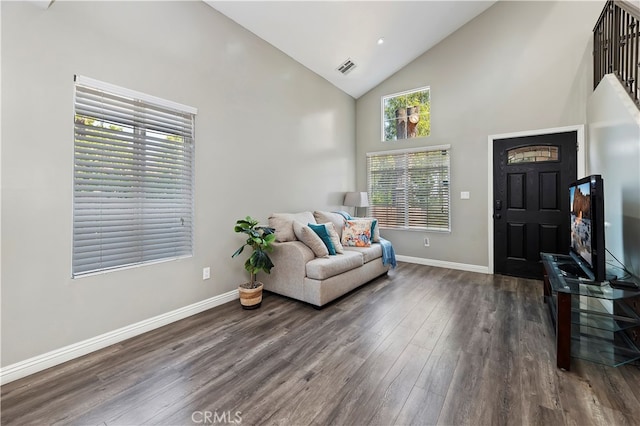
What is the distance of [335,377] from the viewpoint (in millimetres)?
1760

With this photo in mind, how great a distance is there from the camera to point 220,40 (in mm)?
2953

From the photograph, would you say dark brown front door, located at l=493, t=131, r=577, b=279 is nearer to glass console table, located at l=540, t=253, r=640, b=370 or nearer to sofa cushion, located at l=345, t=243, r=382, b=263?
glass console table, located at l=540, t=253, r=640, b=370

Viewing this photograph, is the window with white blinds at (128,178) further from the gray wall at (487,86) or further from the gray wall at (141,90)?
the gray wall at (487,86)

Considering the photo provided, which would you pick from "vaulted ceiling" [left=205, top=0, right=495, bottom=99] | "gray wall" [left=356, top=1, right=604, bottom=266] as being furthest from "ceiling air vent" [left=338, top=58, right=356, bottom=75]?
"gray wall" [left=356, top=1, right=604, bottom=266]

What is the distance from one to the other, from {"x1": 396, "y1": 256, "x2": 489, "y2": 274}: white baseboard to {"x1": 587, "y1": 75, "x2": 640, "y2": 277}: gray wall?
164 cm

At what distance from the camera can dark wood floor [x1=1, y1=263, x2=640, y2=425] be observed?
1.46 m

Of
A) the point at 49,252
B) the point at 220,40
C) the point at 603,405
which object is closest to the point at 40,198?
the point at 49,252

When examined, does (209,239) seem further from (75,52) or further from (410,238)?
(410,238)

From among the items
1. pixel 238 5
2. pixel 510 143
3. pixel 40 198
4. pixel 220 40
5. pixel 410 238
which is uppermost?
pixel 238 5

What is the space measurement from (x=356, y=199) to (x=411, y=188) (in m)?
1.01

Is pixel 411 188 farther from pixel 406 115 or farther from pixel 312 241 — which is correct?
pixel 312 241

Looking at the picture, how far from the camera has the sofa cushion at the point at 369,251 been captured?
3.55 m

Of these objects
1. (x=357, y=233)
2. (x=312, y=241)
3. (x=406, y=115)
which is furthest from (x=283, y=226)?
(x=406, y=115)

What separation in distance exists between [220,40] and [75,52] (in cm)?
139
